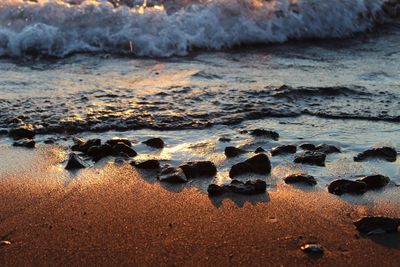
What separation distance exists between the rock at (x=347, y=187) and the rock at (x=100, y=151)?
128 centimetres

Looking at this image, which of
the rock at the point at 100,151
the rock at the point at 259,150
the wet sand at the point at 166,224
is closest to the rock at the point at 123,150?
the rock at the point at 100,151

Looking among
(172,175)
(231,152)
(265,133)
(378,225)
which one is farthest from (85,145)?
(378,225)

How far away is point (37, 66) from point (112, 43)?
1443 millimetres

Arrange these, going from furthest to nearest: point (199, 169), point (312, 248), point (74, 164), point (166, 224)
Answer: point (74, 164) → point (199, 169) → point (166, 224) → point (312, 248)

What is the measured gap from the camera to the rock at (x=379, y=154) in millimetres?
3266

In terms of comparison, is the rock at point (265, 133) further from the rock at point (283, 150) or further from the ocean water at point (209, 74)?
the rock at point (283, 150)

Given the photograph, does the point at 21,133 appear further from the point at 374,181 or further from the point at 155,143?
the point at 374,181

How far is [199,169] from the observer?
3.02m

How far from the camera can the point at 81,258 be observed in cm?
215

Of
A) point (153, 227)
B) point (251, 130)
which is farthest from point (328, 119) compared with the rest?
point (153, 227)

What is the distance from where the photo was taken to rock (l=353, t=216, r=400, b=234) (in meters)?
2.32

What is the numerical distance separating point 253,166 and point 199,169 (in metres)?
0.28

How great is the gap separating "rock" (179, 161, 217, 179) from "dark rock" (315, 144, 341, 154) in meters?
0.72

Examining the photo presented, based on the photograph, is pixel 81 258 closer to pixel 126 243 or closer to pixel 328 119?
pixel 126 243
